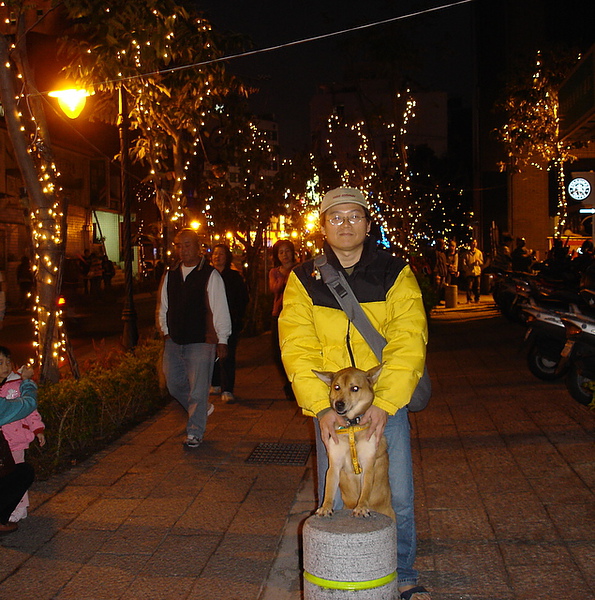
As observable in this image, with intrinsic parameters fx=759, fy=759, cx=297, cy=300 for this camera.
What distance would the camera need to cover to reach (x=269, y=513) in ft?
17.6

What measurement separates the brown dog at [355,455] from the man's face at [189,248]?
4.04 m

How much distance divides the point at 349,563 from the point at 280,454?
3922 mm

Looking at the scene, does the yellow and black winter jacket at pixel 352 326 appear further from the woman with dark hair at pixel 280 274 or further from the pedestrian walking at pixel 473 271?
the pedestrian walking at pixel 473 271

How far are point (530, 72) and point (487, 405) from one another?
49.1 ft

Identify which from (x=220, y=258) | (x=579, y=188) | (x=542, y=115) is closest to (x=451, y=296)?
(x=542, y=115)

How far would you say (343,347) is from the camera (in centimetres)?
363

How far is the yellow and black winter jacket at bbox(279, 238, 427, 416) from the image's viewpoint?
3.46 meters

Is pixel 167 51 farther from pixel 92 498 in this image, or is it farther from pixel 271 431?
pixel 92 498

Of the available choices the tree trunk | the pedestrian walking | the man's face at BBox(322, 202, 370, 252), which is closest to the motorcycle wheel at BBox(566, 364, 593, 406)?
the man's face at BBox(322, 202, 370, 252)

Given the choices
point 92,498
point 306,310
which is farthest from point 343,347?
point 92,498

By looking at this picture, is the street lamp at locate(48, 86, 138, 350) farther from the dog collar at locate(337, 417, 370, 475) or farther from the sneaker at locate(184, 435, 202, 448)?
the dog collar at locate(337, 417, 370, 475)

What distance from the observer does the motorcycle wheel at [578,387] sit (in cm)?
828

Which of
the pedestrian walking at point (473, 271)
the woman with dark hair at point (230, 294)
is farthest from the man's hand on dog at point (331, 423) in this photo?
the pedestrian walking at point (473, 271)

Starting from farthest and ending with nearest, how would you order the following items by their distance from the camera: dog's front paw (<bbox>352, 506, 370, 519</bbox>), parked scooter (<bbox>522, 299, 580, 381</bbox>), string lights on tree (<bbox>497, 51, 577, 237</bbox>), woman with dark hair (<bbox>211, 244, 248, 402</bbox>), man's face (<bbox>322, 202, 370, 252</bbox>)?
1. string lights on tree (<bbox>497, 51, 577, 237</bbox>)
2. woman with dark hair (<bbox>211, 244, 248, 402</bbox>)
3. parked scooter (<bbox>522, 299, 580, 381</bbox>)
4. man's face (<bbox>322, 202, 370, 252</bbox>)
5. dog's front paw (<bbox>352, 506, 370, 519</bbox>)
